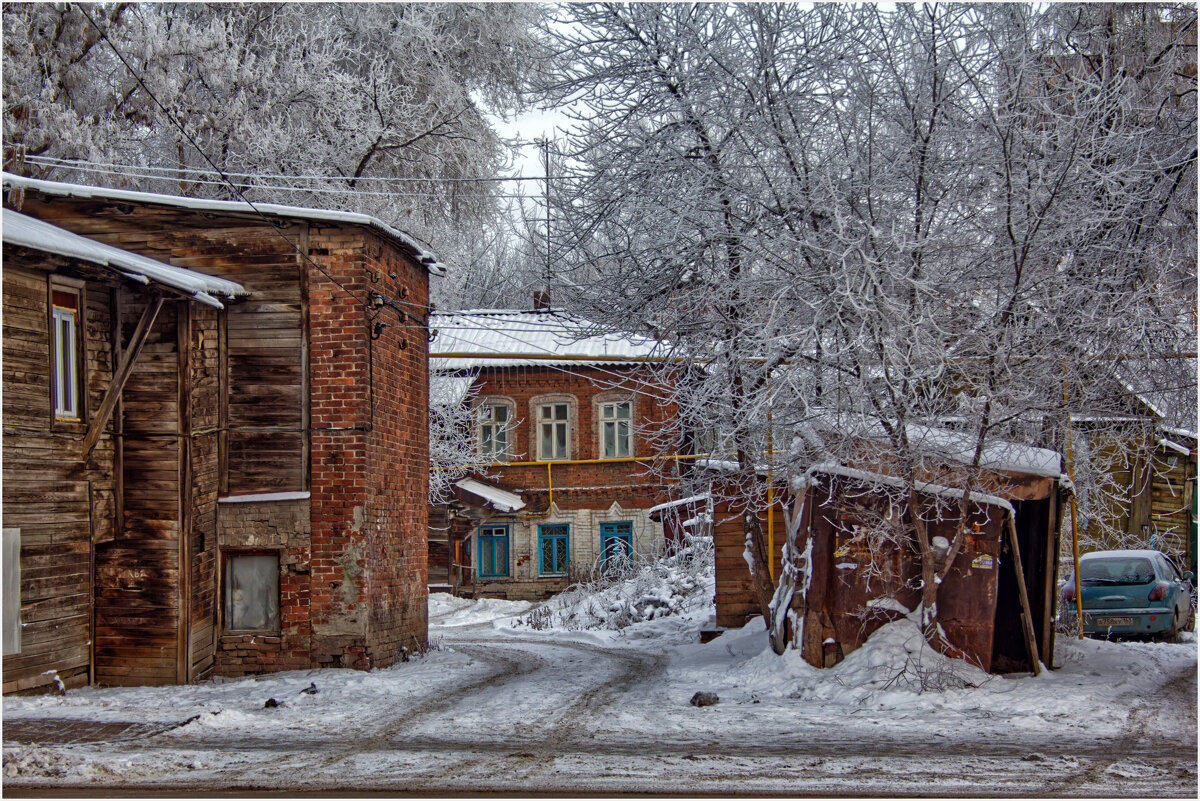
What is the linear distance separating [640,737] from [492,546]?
2043 cm

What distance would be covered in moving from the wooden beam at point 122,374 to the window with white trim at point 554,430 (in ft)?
57.3

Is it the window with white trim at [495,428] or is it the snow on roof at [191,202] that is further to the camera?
the window with white trim at [495,428]

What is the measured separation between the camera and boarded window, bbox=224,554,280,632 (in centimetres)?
1210

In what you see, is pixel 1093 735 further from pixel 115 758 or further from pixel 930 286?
pixel 115 758

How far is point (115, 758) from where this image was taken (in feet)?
23.4

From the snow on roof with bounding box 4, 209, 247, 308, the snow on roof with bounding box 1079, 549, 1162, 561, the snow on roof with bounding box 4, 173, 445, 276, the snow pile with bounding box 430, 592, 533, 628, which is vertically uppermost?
the snow on roof with bounding box 4, 173, 445, 276

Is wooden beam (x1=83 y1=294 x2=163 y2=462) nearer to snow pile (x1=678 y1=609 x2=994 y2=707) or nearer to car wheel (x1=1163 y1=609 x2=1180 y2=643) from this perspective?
snow pile (x1=678 y1=609 x2=994 y2=707)

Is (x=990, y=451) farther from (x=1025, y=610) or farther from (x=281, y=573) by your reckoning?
(x=281, y=573)

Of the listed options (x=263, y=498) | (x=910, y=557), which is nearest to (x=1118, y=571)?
(x=910, y=557)

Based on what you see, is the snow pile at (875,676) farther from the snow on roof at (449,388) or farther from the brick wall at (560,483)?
the brick wall at (560,483)

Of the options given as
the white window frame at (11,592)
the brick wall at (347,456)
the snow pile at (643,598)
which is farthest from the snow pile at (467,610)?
the white window frame at (11,592)

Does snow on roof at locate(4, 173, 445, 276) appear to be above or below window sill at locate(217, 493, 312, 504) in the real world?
above

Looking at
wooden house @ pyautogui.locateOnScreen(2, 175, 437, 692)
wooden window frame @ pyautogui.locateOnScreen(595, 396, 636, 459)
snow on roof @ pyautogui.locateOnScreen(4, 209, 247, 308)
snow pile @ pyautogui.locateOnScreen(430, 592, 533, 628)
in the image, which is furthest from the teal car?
wooden window frame @ pyautogui.locateOnScreen(595, 396, 636, 459)

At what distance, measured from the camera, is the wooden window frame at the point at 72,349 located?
1001cm
